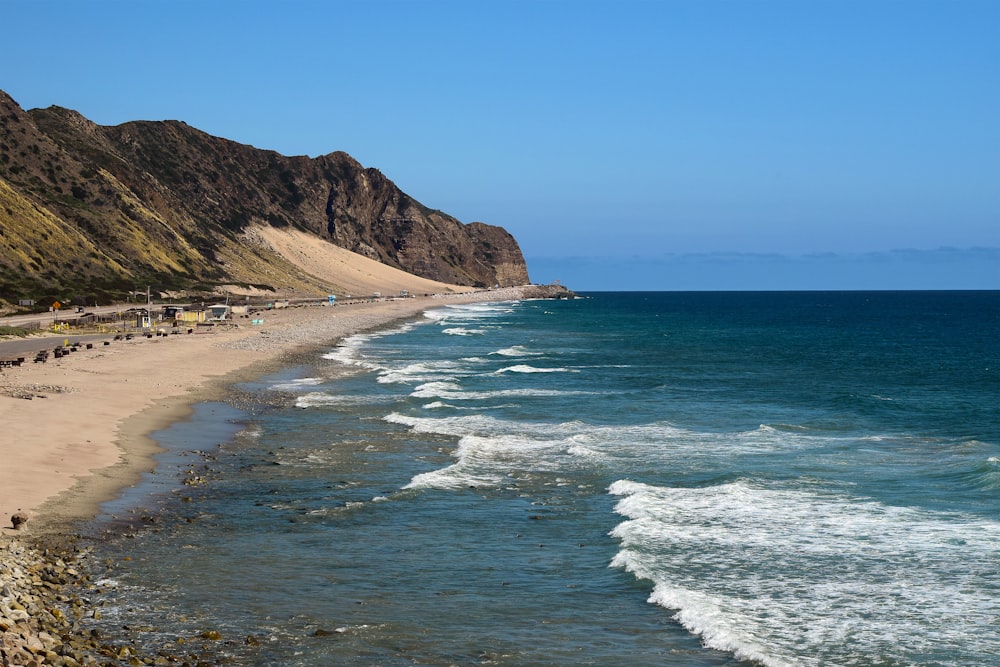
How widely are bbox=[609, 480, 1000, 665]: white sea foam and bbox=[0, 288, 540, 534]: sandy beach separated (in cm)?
1316

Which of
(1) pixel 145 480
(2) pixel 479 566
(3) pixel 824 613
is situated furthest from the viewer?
(1) pixel 145 480

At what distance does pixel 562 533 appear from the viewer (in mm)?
22766

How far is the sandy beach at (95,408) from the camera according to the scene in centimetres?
2433

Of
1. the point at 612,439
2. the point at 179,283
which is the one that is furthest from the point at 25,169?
the point at 612,439

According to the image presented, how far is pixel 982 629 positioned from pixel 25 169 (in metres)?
165

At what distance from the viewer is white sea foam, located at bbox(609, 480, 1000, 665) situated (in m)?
16.2

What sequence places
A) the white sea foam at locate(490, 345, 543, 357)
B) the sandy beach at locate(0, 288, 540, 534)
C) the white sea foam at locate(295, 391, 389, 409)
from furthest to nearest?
1. the white sea foam at locate(490, 345, 543, 357)
2. the white sea foam at locate(295, 391, 389, 409)
3. the sandy beach at locate(0, 288, 540, 534)

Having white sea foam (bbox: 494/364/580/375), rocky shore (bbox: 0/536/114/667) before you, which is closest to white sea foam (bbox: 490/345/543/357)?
white sea foam (bbox: 494/364/580/375)

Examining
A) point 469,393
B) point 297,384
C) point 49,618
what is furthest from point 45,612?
point 297,384

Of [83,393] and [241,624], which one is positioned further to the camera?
[83,393]

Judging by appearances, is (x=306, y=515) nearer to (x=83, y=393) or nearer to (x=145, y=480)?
(x=145, y=480)

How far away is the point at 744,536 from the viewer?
880 inches

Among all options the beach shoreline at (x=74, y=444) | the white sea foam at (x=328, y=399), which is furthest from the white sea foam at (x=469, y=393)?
the beach shoreline at (x=74, y=444)

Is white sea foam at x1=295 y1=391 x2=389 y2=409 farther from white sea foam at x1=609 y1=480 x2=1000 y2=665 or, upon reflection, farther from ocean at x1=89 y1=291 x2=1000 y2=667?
white sea foam at x1=609 y1=480 x2=1000 y2=665
